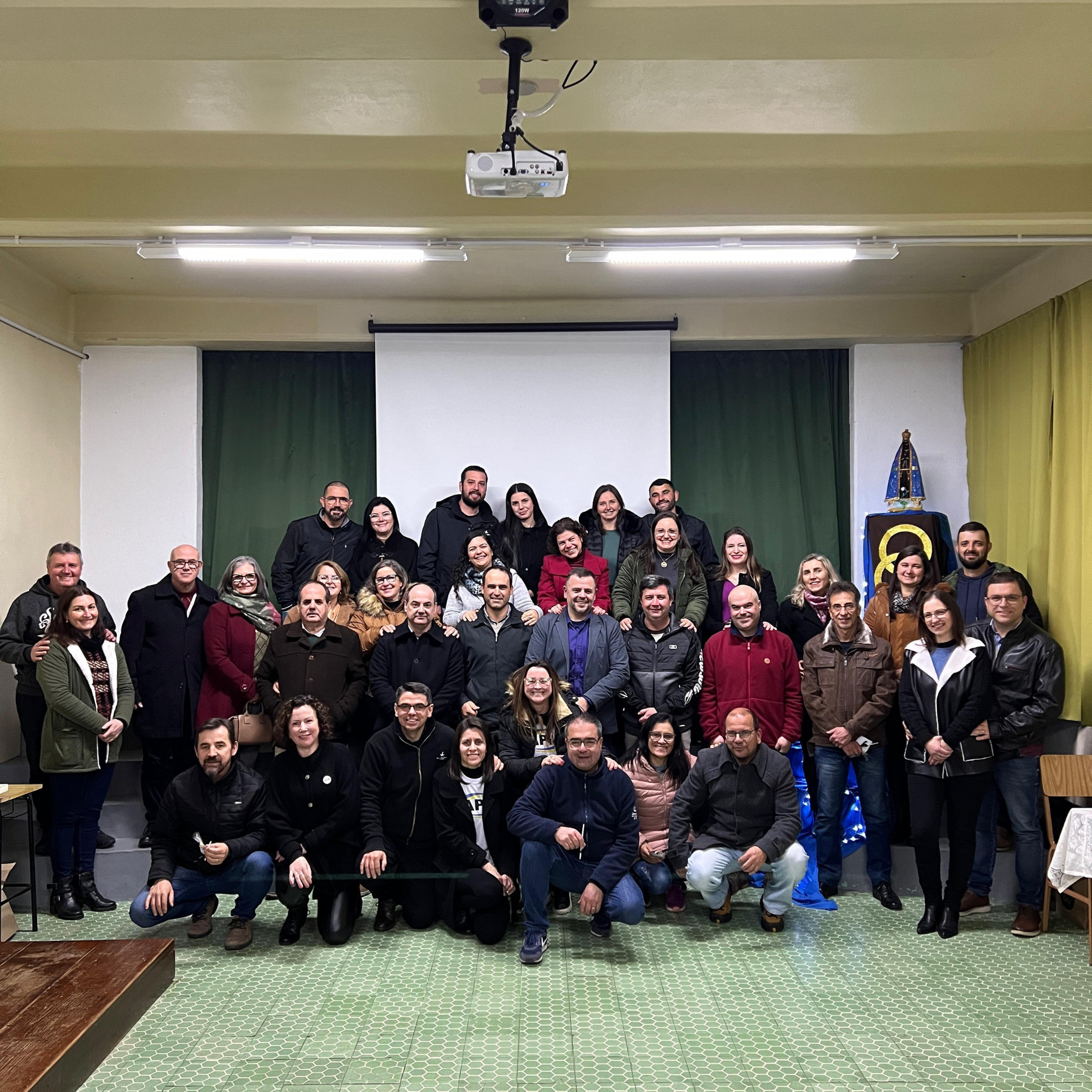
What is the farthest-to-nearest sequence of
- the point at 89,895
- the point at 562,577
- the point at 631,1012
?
the point at 562,577 → the point at 89,895 → the point at 631,1012

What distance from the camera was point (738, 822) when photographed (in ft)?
14.2

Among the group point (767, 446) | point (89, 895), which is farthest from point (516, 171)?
point (767, 446)

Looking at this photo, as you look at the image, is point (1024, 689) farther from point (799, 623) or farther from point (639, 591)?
point (639, 591)

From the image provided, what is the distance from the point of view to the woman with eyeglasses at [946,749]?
4297mm

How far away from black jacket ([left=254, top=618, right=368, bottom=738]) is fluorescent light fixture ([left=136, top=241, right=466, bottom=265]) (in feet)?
5.41

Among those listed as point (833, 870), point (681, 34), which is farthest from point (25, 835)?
point (681, 34)

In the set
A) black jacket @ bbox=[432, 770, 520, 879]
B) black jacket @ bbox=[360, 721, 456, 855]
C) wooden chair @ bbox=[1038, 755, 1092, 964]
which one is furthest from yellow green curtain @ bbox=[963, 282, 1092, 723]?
black jacket @ bbox=[360, 721, 456, 855]

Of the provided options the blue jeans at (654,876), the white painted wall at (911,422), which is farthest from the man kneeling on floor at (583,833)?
the white painted wall at (911,422)

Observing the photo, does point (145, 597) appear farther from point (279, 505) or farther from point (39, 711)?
point (279, 505)

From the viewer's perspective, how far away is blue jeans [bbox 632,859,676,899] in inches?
174

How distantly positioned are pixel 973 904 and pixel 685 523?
7.85 ft

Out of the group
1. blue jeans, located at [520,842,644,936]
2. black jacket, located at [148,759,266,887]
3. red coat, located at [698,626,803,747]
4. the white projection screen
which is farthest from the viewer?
the white projection screen

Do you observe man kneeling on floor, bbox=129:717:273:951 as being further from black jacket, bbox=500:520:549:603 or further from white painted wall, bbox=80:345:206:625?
white painted wall, bbox=80:345:206:625

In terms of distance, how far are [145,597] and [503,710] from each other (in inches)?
70.8
